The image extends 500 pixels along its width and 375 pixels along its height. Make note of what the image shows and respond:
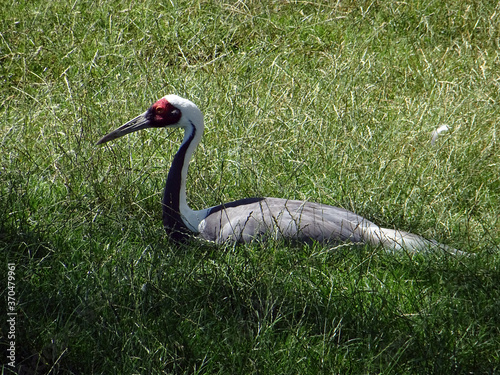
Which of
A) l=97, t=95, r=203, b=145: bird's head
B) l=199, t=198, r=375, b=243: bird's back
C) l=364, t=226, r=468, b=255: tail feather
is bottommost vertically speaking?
l=364, t=226, r=468, b=255: tail feather

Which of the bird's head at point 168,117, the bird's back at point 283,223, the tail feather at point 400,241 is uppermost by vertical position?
the bird's head at point 168,117

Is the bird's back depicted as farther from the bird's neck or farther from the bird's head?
the bird's head

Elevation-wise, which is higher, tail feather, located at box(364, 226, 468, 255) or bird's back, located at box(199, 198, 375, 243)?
bird's back, located at box(199, 198, 375, 243)

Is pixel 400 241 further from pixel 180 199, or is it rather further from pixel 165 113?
pixel 165 113

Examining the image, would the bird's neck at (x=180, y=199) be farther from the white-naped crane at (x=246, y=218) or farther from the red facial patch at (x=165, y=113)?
the red facial patch at (x=165, y=113)

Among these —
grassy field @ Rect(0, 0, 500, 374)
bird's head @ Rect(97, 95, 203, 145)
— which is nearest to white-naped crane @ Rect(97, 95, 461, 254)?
bird's head @ Rect(97, 95, 203, 145)

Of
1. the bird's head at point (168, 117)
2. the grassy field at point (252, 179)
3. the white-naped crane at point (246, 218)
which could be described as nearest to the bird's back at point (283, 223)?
the white-naped crane at point (246, 218)

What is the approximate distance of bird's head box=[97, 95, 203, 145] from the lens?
431 centimetres

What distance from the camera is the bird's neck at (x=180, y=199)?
4.12 m

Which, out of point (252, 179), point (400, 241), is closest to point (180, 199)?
point (252, 179)

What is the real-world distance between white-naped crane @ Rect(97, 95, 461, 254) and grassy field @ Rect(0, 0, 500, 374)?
11cm

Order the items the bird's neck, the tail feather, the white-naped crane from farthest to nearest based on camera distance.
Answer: the bird's neck < the white-naped crane < the tail feather

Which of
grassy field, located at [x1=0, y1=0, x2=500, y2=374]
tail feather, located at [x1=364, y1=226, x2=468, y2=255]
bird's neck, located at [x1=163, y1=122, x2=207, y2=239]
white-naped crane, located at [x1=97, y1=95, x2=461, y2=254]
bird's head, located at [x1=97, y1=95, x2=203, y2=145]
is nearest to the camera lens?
grassy field, located at [x1=0, y1=0, x2=500, y2=374]

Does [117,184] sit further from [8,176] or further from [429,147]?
[429,147]
